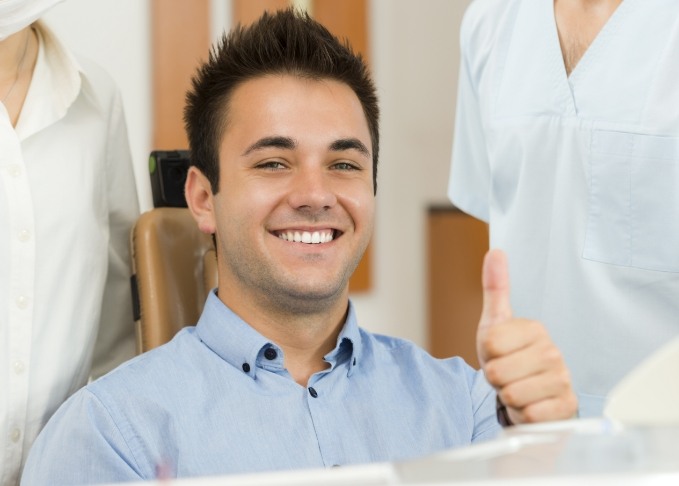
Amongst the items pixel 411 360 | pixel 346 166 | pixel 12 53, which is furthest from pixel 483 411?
pixel 12 53

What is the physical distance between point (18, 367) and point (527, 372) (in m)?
0.74

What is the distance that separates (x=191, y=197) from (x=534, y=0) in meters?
0.72

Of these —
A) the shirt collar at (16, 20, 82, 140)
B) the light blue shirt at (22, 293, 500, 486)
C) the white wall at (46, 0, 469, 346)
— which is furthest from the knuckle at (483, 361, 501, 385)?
the white wall at (46, 0, 469, 346)

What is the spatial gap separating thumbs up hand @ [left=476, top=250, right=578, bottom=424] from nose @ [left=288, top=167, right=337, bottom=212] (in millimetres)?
471

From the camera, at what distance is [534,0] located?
1.80m

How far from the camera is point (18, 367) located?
139 centimetres

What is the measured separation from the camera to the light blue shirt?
4.23 ft

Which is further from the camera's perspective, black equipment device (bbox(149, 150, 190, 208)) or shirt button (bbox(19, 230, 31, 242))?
black equipment device (bbox(149, 150, 190, 208))

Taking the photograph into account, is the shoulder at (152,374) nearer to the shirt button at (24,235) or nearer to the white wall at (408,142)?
the shirt button at (24,235)

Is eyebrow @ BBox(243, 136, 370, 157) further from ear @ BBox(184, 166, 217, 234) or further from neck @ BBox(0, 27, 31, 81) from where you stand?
neck @ BBox(0, 27, 31, 81)

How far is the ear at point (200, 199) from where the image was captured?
157 centimetres

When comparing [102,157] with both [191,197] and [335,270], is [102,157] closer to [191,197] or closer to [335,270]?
[191,197]

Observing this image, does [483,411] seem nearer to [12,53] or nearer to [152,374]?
[152,374]

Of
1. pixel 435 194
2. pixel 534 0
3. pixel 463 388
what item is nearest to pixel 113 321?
pixel 463 388
